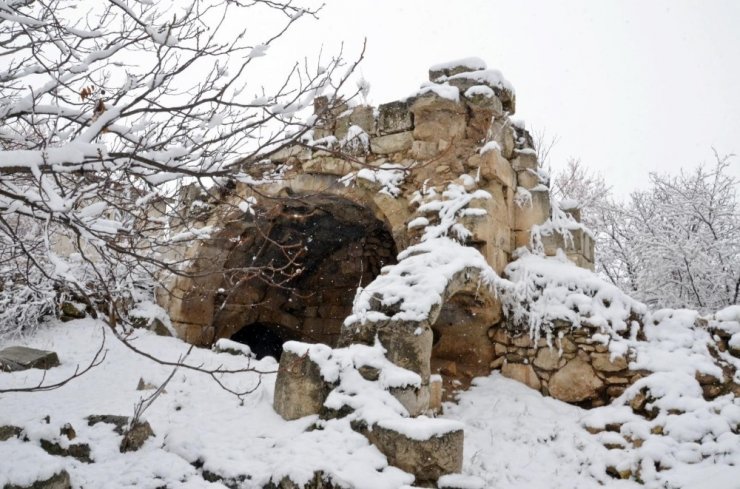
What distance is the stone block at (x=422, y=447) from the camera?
3145mm

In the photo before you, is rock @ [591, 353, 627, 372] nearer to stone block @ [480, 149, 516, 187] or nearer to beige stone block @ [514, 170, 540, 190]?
stone block @ [480, 149, 516, 187]

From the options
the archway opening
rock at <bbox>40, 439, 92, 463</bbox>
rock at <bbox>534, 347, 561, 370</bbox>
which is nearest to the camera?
rock at <bbox>40, 439, 92, 463</bbox>

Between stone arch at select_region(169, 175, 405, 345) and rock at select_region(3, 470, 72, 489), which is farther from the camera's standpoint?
stone arch at select_region(169, 175, 405, 345)

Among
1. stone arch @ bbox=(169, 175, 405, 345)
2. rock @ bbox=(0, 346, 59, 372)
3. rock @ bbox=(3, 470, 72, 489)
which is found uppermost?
stone arch @ bbox=(169, 175, 405, 345)

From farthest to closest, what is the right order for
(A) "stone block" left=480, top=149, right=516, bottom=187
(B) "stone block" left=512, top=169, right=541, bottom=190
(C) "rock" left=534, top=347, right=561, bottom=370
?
(B) "stone block" left=512, top=169, right=541, bottom=190 < (A) "stone block" left=480, top=149, right=516, bottom=187 < (C) "rock" left=534, top=347, right=561, bottom=370

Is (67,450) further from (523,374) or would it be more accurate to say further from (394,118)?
(394,118)

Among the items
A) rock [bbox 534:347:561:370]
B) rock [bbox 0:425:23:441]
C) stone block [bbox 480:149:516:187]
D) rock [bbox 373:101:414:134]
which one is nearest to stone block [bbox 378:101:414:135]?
rock [bbox 373:101:414:134]

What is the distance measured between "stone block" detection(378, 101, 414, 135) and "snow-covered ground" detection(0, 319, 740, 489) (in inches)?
123

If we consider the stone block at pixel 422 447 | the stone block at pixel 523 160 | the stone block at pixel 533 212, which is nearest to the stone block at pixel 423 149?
the stone block at pixel 523 160

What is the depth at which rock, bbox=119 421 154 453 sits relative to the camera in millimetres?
3377

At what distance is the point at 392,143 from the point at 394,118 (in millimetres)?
325

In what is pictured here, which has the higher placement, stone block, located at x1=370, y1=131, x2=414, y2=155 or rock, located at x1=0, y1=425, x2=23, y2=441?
stone block, located at x1=370, y1=131, x2=414, y2=155

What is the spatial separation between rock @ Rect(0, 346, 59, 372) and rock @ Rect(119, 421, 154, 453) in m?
2.02

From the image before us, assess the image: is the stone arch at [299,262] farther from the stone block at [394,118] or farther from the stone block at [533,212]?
the stone block at [533,212]
